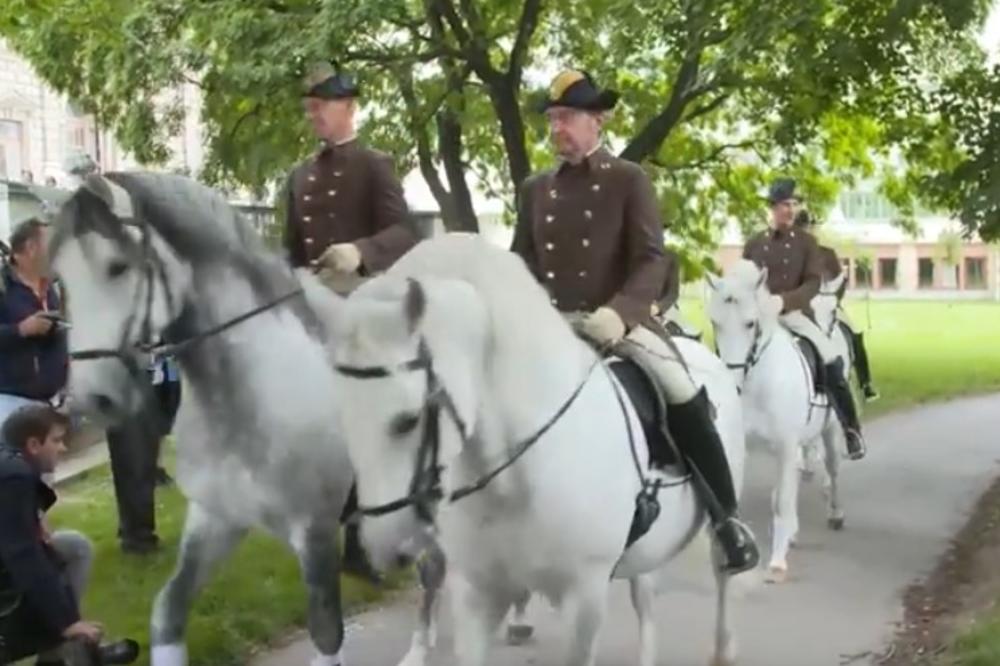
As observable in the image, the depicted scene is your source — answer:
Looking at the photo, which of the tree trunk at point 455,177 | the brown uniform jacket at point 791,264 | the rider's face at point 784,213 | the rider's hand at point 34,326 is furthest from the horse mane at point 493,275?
the tree trunk at point 455,177

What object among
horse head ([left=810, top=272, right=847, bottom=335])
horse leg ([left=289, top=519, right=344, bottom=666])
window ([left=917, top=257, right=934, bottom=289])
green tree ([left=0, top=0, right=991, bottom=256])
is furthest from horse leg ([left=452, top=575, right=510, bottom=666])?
window ([left=917, top=257, right=934, bottom=289])

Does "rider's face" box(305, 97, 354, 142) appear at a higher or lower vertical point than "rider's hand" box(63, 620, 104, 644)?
higher

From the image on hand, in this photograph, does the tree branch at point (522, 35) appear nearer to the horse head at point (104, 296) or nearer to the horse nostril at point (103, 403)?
the horse head at point (104, 296)

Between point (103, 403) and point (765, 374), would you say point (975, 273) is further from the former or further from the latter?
point (103, 403)

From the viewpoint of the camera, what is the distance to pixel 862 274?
263 feet

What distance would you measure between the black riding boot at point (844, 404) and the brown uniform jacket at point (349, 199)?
5.82 m

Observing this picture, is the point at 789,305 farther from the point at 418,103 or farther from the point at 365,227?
the point at 418,103

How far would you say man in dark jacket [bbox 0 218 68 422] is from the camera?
7559 mm

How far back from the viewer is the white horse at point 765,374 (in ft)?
34.5

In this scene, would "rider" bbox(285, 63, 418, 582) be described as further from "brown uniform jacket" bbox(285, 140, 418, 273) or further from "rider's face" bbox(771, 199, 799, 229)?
"rider's face" bbox(771, 199, 799, 229)

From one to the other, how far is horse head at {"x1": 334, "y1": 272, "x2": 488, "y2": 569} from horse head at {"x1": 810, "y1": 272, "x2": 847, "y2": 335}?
8.17 metres

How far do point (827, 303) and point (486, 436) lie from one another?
853cm

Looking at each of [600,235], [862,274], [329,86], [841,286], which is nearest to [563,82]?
[600,235]

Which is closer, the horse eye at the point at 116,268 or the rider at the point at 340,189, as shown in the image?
the horse eye at the point at 116,268
